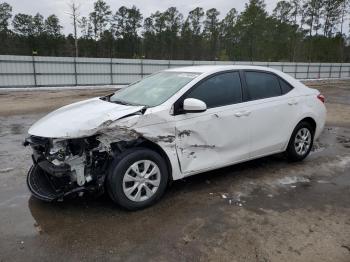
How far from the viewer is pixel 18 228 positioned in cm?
334

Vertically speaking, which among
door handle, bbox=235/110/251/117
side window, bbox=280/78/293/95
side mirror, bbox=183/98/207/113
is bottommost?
door handle, bbox=235/110/251/117

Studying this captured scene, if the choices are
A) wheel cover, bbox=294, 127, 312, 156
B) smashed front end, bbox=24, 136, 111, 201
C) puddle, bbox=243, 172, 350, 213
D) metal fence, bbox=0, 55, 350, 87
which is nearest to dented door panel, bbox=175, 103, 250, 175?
puddle, bbox=243, 172, 350, 213

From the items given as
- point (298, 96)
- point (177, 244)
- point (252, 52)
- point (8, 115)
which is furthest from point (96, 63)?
point (252, 52)

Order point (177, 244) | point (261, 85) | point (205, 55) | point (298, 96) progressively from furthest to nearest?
1. point (205, 55)
2. point (298, 96)
3. point (261, 85)
4. point (177, 244)

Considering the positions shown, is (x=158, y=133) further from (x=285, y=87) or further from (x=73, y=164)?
(x=285, y=87)

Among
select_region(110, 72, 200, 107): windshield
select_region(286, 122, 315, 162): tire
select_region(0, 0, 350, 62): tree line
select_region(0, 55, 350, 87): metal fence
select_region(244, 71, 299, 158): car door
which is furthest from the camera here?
select_region(0, 0, 350, 62): tree line

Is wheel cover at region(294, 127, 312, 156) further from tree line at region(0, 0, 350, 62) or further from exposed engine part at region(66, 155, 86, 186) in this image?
tree line at region(0, 0, 350, 62)

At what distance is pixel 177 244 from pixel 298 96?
3340 millimetres

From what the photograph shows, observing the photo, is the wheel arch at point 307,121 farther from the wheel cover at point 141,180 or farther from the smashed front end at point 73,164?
the smashed front end at point 73,164

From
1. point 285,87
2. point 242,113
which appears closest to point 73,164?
point 242,113

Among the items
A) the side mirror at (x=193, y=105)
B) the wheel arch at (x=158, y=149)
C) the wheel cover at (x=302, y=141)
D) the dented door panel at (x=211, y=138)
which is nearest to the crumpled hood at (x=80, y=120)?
the wheel arch at (x=158, y=149)

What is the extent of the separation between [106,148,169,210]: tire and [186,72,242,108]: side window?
94 centimetres

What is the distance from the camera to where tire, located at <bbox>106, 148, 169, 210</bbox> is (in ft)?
11.4

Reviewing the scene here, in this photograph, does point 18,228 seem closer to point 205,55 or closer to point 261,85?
point 261,85
